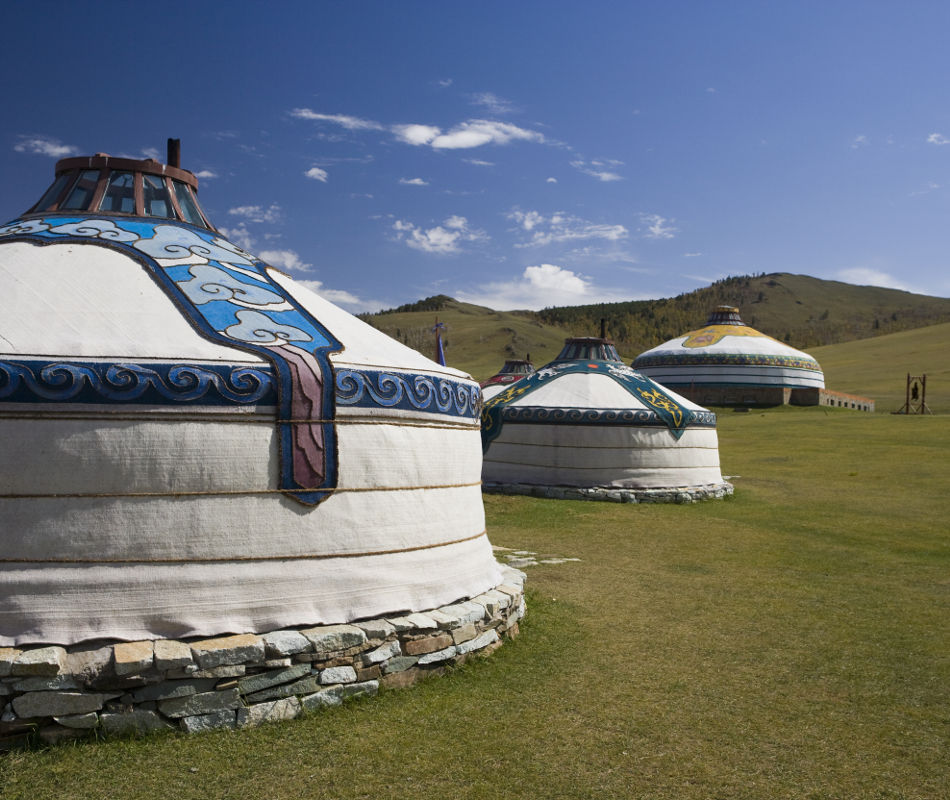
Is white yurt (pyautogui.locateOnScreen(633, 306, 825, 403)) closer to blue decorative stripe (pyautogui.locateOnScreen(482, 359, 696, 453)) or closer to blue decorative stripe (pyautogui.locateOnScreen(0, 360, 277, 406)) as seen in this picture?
blue decorative stripe (pyautogui.locateOnScreen(482, 359, 696, 453))

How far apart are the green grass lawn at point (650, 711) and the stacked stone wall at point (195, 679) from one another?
0.09m

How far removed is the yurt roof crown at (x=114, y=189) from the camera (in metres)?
5.45

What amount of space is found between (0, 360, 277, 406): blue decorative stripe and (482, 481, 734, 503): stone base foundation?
880 cm

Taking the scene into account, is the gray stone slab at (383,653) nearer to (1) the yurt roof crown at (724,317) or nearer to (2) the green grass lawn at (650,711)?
(2) the green grass lawn at (650,711)

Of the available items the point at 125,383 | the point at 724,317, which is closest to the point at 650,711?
the point at 125,383

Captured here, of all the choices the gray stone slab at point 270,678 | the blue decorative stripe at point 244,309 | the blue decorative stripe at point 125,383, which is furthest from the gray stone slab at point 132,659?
the blue decorative stripe at point 125,383

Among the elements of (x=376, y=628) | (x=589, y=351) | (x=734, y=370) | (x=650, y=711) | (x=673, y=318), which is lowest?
(x=650, y=711)

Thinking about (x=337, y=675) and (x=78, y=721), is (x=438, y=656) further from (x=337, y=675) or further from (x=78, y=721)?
(x=78, y=721)

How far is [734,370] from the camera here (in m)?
32.1

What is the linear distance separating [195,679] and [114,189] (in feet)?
11.2

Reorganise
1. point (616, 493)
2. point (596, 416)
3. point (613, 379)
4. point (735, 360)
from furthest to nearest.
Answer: point (735, 360) → point (613, 379) → point (596, 416) → point (616, 493)

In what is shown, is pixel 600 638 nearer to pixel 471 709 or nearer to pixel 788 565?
pixel 471 709

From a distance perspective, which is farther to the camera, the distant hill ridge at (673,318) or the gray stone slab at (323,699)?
the distant hill ridge at (673,318)

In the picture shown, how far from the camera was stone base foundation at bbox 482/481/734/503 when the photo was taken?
12.2 meters
